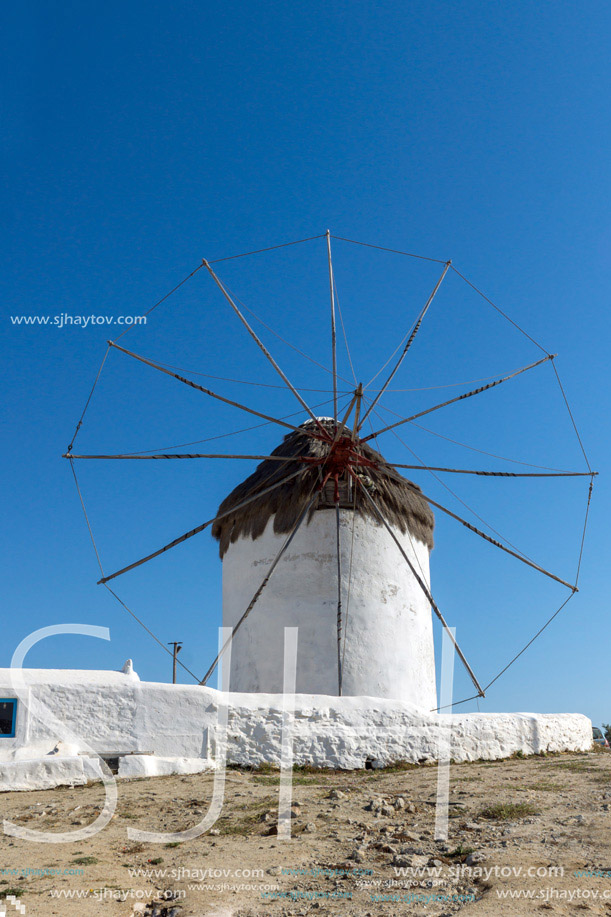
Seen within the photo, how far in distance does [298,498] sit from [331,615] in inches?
72.8

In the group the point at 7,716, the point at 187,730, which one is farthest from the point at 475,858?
the point at 7,716

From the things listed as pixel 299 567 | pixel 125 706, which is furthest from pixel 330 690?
pixel 125 706

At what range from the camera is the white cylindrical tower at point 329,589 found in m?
11.2

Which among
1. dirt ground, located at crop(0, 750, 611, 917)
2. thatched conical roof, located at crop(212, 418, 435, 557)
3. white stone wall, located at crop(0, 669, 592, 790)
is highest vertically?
thatched conical roof, located at crop(212, 418, 435, 557)

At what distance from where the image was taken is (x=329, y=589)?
1146 cm

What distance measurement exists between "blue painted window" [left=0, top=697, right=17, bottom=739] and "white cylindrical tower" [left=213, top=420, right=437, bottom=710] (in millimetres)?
4553

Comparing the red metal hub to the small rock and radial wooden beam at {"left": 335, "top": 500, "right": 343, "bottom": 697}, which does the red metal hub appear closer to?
radial wooden beam at {"left": 335, "top": 500, "right": 343, "bottom": 697}

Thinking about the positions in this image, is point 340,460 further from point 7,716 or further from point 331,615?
point 7,716

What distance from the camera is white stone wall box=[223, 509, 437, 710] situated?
440 inches

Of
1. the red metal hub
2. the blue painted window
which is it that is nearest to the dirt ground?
the blue painted window

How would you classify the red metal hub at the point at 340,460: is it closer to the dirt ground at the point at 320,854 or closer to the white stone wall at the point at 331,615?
the white stone wall at the point at 331,615

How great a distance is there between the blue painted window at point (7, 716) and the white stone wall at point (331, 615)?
14.9 ft

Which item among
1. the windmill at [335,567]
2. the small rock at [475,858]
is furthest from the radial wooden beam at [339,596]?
the small rock at [475,858]

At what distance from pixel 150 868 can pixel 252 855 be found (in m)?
0.65
